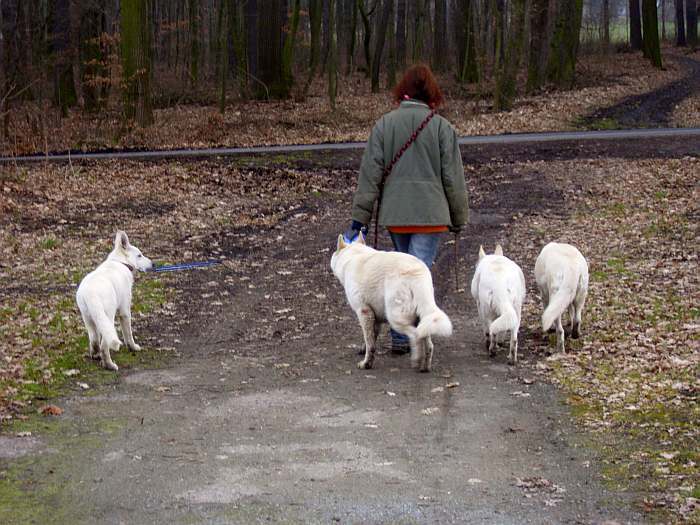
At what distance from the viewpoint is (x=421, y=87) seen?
8.51 meters

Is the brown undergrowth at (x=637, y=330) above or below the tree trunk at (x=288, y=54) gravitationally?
below

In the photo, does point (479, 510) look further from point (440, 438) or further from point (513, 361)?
point (513, 361)

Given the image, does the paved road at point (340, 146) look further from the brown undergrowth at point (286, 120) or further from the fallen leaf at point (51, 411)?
the fallen leaf at point (51, 411)

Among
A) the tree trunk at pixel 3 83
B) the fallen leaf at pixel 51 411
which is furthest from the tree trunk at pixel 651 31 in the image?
the fallen leaf at pixel 51 411

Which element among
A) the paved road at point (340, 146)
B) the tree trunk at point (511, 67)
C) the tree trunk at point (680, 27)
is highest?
the tree trunk at point (680, 27)

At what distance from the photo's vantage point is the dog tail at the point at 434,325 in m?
7.64

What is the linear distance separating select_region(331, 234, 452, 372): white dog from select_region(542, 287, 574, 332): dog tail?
46.4 inches

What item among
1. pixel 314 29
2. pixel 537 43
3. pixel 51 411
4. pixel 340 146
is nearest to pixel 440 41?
pixel 314 29

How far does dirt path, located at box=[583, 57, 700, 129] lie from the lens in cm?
2819

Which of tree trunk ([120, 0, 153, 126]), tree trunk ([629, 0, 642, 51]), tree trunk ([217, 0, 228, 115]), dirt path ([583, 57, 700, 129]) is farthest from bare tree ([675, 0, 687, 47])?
tree trunk ([120, 0, 153, 126])

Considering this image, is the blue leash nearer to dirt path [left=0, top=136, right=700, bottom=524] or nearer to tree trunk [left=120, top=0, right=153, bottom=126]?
dirt path [left=0, top=136, right=700, bottom=524]

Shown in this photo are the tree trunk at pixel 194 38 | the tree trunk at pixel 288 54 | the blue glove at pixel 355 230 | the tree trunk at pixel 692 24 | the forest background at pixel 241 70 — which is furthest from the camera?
the tree trunk at pixel 692 24

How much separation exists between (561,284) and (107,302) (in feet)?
13.9

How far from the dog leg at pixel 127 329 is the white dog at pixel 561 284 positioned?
405 centimetres
